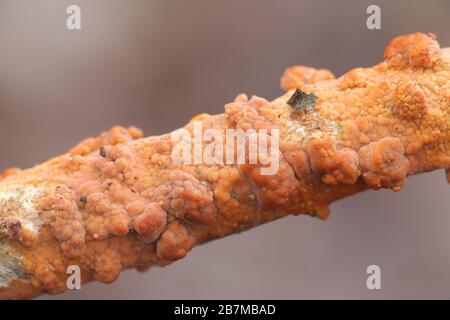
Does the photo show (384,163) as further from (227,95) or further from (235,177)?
(227,95)

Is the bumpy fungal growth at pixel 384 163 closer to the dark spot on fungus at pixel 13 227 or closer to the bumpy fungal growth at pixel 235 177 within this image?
the bumpy fungal growth at pixel 235 177

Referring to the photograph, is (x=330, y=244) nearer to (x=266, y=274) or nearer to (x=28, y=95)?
(x=266, y=274)

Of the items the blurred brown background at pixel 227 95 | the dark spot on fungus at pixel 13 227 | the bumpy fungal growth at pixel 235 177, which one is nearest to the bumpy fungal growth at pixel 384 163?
the bumpy fungal growth at pixel 235 177

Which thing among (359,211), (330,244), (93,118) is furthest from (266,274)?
(93,118)

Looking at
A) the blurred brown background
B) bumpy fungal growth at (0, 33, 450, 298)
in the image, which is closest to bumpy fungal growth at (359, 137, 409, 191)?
bumpy fungal growth at (0, 33, 450, 298)

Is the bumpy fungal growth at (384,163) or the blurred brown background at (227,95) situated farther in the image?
the blurred brown background at (227,95)

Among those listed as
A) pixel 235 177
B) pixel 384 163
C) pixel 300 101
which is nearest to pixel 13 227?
pixel 235 177

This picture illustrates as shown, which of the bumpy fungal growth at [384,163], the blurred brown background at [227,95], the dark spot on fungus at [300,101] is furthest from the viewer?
the blurred brown background at [227,95]
